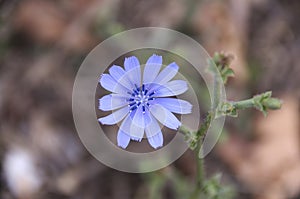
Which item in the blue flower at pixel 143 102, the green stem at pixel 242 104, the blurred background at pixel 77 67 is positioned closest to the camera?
the blue flower at pixel 143 102

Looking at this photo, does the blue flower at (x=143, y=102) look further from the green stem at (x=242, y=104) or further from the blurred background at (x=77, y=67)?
the blurred background at (x=77, y=67)

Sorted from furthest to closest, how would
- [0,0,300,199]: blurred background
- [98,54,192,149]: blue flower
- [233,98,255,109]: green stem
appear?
[0,0,300,199]: blurred background < [233,98,255,109]: green stem < [98,54,192,149]: blue flower

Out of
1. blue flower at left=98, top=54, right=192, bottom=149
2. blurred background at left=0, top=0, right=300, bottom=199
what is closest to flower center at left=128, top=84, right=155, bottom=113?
blue flower at left=98, top=54, right=192, bottom=149

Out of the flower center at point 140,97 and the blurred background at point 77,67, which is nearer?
the flower center at point 140,97

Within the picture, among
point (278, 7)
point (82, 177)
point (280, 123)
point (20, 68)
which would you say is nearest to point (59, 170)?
point (82, 177)

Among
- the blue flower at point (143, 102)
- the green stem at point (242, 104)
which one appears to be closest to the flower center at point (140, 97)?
the blue flower at point (143, 102)

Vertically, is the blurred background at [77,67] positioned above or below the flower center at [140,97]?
above

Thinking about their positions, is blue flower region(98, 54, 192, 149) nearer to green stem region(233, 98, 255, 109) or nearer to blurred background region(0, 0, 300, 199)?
green stem region(233, 98, 255, 109)
